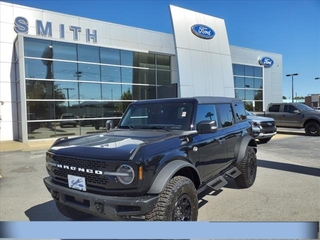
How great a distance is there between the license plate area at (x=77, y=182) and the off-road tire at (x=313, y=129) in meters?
13.8

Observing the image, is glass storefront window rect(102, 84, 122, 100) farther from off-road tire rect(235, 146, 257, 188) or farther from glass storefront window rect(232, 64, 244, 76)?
off-road tire rect(235, 146, 257, 188)

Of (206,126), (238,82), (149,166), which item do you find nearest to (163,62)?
(238,82)

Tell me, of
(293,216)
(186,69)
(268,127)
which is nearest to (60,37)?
(186,69)

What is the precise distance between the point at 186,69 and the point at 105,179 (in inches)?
591

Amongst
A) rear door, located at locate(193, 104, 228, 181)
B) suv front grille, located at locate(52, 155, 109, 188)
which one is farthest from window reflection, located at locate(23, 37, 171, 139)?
rear door, located at locate(193, 104, 228, 181)

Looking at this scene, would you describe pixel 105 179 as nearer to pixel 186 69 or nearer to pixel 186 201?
pixel 186 201

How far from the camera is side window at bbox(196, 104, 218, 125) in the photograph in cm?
381

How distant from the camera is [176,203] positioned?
2758 mm

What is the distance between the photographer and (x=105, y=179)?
8.79 feet

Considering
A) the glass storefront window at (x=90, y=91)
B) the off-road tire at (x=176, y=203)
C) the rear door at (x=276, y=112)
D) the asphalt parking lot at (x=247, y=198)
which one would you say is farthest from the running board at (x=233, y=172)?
the glass storefront window at (x=90, y=91)

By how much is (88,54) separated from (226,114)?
13153 millimetres

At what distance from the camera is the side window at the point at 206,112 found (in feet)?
12.5

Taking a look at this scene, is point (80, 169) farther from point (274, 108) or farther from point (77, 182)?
point (274, 108)

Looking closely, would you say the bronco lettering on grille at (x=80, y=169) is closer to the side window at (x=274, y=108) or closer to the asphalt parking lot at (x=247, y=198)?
the asphalt parking lot at (x=247, y=198)
